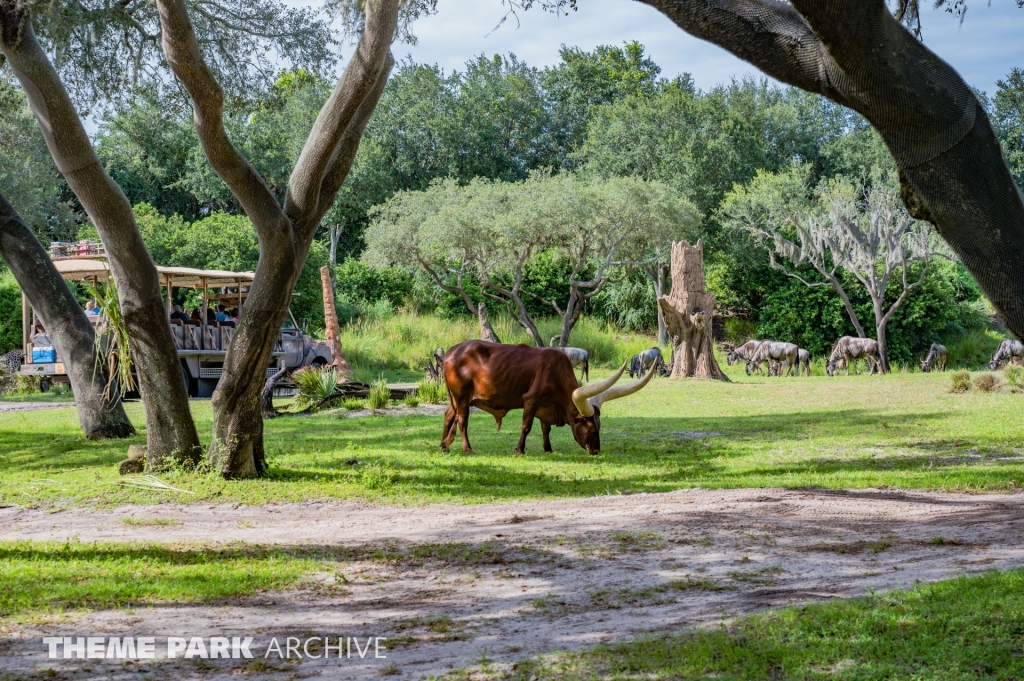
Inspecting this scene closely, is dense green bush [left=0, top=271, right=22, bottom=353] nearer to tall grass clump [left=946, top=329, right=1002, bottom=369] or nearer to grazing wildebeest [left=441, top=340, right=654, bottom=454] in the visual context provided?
grazing wildebeest [left=441, top=340, right=654, bottom=454]

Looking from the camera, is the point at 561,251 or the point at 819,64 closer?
the point at 819,64

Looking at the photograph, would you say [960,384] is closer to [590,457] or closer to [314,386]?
[590,457]

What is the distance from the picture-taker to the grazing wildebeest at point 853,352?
104ft

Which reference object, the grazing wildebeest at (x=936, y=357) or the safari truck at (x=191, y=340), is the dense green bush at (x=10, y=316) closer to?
the safari truck at (x=191, y=340)

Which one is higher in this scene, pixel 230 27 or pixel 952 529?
pixel 230 27

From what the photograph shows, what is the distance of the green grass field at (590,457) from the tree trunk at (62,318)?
1.41 ft

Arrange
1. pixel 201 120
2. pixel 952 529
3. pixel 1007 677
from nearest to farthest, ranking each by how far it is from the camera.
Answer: pixel 1007 677 < pixel 952 529 < pixel 201 120

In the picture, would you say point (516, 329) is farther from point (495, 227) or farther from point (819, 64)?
point (819, 64)

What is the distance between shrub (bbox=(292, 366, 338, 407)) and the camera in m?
20.6

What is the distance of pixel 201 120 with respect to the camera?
31.7ft

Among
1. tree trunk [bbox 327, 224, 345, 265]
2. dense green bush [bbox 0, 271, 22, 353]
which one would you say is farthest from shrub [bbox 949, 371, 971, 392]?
tree trunk [bbox 327, 224, 345, 265]

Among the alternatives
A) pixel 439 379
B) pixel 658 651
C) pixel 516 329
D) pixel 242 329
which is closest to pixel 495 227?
pixel 516 329

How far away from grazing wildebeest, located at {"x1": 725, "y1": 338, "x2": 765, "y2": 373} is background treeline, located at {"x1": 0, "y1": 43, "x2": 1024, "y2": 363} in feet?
22.2

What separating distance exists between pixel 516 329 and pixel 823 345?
12701 millimetres
